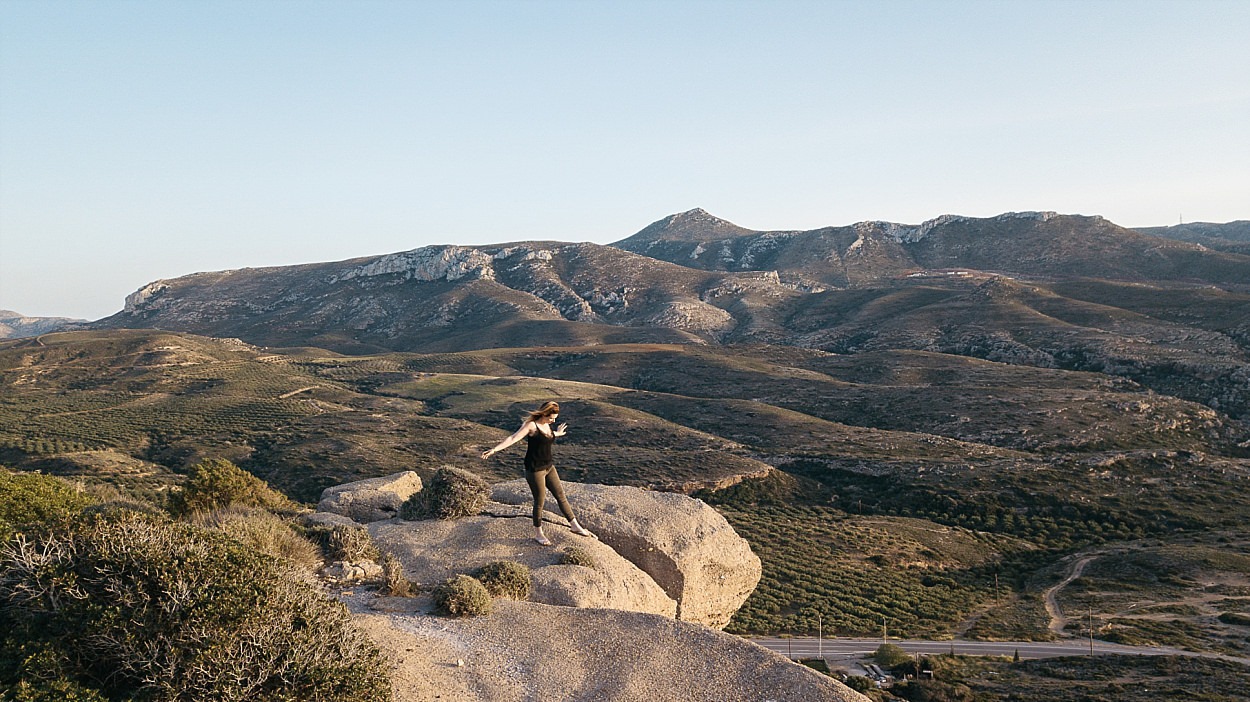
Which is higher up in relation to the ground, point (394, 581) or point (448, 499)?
point (448, 499)

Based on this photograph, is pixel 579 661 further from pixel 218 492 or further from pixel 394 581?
pixel 218 492

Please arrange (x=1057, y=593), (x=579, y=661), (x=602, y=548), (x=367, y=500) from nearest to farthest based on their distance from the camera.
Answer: (x=579, y=661)
(x=602, y=548)
(x=367, y=500)
(x=1057, y=593)

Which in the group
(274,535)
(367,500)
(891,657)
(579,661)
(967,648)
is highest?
(274,535)

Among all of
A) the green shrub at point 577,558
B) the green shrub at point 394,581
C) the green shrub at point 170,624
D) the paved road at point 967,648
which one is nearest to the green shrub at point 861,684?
the paved road at point 967,648

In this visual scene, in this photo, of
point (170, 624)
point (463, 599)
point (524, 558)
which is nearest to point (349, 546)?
point (524, 558)

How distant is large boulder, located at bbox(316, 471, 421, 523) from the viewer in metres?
18.2

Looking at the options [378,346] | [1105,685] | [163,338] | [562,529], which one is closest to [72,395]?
[163,338]

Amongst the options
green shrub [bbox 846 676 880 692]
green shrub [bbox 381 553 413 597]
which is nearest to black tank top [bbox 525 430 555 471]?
green shrub [bbox 381 553 413 597]

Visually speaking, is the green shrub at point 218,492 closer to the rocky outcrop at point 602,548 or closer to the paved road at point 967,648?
the rocky outcrop at point 602,548

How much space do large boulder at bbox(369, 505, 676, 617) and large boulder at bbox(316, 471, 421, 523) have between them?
2109mm

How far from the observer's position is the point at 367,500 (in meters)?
18.6

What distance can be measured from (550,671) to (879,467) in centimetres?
5634

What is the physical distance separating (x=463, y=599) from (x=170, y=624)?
4.04m

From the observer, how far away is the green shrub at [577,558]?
13555 millimetres
